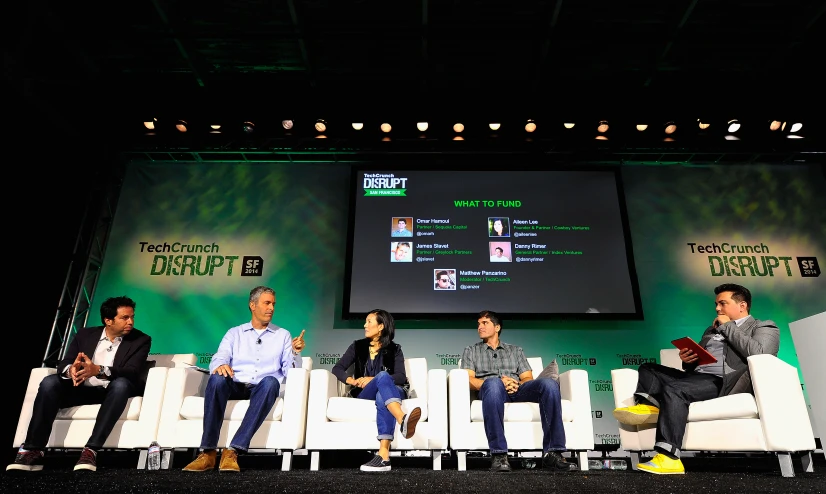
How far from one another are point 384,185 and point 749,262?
3.78 meters

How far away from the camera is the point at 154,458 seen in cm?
322

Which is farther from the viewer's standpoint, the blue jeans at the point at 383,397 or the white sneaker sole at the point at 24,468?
the blue jeans at the point at 383,397

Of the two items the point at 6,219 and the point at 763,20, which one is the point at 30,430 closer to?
the point at 6,219

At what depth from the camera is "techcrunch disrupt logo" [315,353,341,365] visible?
199 inches

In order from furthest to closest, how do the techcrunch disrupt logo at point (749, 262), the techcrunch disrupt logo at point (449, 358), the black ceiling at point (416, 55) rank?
1. the techcrunch disrupt logo at point (749, 262)
2. the techcrunch disrupt logo at point (449, 358)
3. the black ceiling at point (416, 55)

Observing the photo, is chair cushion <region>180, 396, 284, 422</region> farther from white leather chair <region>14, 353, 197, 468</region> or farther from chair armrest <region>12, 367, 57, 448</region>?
chair armrest <region>12, 367, 57, 448</region>

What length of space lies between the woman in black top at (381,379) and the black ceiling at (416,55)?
2.52 m

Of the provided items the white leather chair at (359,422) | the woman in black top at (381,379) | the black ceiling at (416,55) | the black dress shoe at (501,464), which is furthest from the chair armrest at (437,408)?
the black ceiling at (416,55)

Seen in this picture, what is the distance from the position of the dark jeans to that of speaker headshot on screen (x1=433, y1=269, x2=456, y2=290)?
264 centimetres

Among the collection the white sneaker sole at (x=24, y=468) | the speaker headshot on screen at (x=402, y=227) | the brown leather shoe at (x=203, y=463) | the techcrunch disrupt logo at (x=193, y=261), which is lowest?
the white sneaker sole at (x=24, y=468)

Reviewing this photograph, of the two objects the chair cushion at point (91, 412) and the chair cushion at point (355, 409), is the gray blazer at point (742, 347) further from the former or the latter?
the chair cushion at point (91, 412)

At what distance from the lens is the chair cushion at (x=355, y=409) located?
3322mm

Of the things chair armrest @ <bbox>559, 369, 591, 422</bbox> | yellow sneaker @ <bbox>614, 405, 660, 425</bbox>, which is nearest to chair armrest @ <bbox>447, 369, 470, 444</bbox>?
chair armrest @ <bbox>559, 369, 591, 422</bbox>

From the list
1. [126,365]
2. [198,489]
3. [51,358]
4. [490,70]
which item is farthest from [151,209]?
[198,489]
